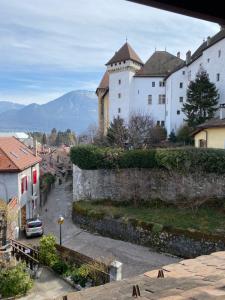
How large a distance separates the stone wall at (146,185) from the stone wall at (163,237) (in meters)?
3.38

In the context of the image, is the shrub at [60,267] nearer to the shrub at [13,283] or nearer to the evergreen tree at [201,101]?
the shrub at [13,283]

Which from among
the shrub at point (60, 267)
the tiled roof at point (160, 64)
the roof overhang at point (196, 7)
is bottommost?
the shrub at point (60, 267)

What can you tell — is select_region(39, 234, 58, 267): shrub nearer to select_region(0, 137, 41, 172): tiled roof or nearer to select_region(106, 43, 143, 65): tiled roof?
select_region(0, 137, 41, 172): tiled roof

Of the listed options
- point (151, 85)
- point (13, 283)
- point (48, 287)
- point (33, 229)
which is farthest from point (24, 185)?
point (151, 85)

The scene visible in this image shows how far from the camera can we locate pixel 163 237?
70.4 feet

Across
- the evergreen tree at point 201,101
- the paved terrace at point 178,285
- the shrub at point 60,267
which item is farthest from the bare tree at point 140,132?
the paved terrace at point 178,285

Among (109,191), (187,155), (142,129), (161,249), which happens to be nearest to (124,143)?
(142,129)

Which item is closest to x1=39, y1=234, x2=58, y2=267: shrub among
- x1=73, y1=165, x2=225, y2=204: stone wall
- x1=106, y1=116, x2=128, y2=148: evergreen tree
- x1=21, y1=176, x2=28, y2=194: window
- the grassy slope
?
Result: the grassy slope

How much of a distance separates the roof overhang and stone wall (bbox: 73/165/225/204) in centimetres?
2185

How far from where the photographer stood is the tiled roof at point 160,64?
5325cm

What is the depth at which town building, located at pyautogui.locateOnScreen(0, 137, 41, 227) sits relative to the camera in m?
25.6

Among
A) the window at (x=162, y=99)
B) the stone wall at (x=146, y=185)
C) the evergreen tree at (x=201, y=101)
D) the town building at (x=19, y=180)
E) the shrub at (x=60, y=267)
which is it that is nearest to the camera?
the shrub at (x=60, y=267)

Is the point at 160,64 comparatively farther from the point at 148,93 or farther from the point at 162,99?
the point at 162,99

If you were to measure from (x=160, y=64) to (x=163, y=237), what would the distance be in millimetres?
37313
